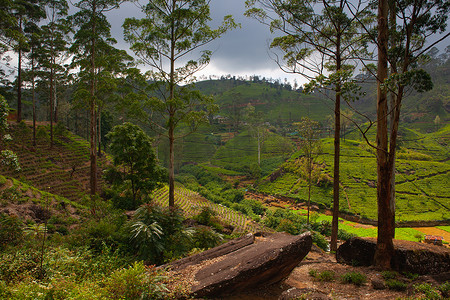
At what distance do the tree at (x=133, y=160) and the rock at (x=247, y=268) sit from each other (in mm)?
9078

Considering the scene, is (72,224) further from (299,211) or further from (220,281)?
(299,211)

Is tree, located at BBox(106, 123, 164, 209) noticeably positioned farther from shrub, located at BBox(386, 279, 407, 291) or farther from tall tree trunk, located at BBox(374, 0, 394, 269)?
shrub, located at BBox(386, 279, 407, 291)

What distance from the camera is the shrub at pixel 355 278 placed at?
4.96 m

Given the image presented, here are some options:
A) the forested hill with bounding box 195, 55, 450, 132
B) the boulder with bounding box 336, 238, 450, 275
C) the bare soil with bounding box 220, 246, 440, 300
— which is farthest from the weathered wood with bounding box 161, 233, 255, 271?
the forested hill with bounding box 195, 55, 450, 132

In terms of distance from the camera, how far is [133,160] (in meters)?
13.3

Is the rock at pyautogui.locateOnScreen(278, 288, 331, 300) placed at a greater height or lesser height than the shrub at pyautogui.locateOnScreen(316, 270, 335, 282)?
greater

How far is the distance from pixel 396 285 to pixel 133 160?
40.8 ft

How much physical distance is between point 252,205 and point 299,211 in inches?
236

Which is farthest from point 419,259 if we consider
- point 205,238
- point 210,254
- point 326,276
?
point 205,238

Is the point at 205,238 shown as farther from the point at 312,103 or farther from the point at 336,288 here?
the point at 312,103

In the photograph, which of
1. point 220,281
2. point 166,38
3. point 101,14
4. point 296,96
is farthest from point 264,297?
point 296,96

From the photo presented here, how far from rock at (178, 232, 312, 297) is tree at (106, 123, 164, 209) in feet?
29.8

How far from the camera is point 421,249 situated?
555cm

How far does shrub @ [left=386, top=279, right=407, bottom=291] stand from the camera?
14.7 ft
